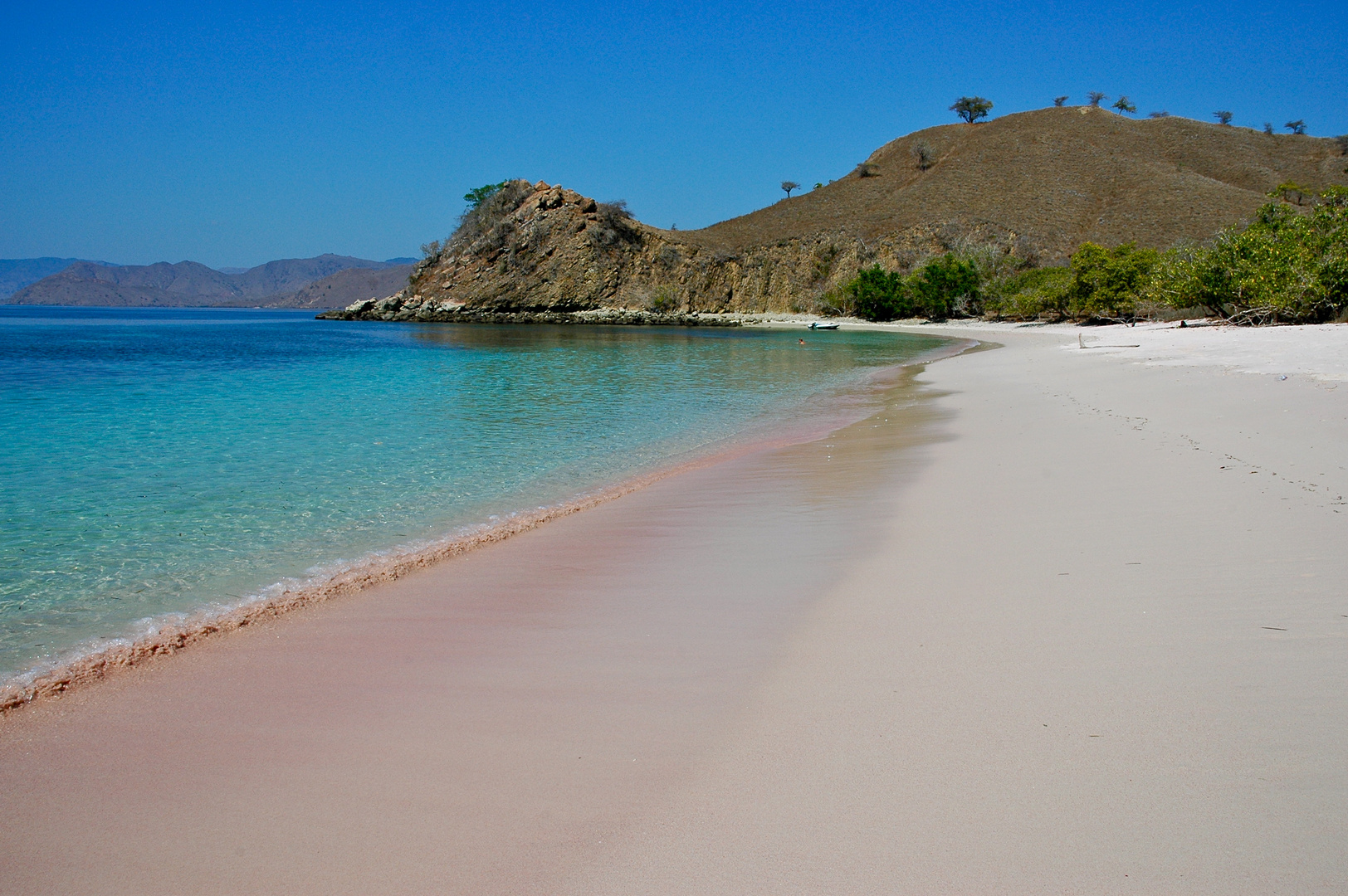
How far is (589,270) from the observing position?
75.2 m

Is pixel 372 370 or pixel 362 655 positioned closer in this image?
pixel 362 655

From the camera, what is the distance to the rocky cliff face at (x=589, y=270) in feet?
242

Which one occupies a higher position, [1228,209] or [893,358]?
[1228,209]

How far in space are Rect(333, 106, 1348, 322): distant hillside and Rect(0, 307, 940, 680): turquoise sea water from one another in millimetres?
50081

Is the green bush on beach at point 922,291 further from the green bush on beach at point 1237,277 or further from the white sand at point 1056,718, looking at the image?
the white sand at point 1056,718

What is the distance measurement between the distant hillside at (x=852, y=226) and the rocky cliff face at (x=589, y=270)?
134mm

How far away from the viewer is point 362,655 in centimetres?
363

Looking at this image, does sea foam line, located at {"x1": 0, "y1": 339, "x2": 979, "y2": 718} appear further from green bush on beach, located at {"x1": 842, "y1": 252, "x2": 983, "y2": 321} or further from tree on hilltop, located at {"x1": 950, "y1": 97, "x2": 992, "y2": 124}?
tree on hilltop, located at {"x1": 950, "y1": 97, "x2": 992, "y2": 124}

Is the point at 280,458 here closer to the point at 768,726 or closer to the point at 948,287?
the point at 768,726

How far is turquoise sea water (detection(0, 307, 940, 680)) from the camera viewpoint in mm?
4926

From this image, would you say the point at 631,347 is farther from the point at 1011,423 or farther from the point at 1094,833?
the point at 1094,833

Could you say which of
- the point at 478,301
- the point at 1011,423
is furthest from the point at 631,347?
the point at 478,301

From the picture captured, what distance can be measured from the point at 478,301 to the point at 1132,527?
246ft

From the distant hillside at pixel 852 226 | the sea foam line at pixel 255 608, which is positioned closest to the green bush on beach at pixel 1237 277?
the sea foam line at pixel 255 608
